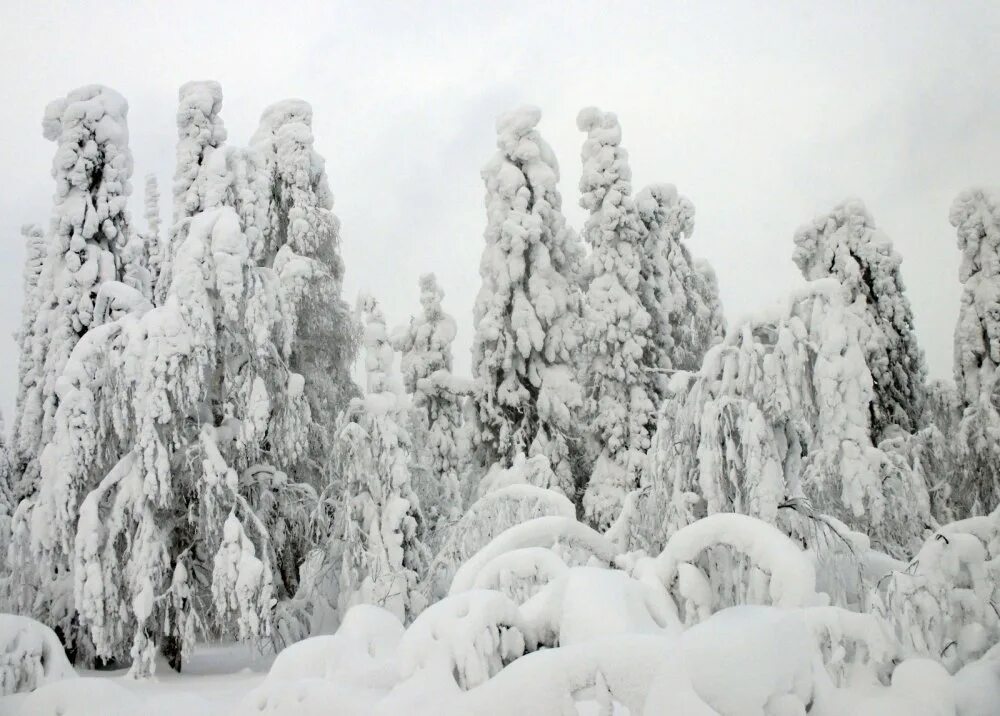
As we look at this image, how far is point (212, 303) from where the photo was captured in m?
11.9

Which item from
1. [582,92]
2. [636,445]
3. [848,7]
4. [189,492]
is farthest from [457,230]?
[848,7]

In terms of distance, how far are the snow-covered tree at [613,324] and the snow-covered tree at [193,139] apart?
30.0 ft

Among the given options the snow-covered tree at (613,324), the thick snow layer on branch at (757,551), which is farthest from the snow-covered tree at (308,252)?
the thick snow layer on branch at (757,551)

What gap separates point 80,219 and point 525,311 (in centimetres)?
957

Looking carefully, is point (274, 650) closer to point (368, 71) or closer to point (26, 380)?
point (368, 71)

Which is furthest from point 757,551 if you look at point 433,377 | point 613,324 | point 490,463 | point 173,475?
point 433,377

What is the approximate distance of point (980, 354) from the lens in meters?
14.7

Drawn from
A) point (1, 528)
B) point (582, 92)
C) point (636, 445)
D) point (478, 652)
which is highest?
point (582, 92)

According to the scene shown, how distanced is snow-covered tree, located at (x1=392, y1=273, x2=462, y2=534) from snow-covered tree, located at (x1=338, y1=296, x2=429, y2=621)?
5370mm

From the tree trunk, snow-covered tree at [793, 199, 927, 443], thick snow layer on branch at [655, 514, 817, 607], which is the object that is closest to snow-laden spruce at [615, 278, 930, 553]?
thick snow layer on branch at [655, 514, 817, 607]

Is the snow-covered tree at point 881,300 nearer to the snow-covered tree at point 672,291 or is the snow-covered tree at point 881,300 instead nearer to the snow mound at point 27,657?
the snow-covered tree at point 672,291

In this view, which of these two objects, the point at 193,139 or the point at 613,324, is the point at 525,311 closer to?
the point at 613,324

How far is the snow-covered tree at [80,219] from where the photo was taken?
15.5 meters

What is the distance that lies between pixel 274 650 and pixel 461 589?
788 centimetres
